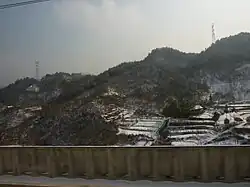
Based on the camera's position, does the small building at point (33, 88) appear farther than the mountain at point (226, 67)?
Yes

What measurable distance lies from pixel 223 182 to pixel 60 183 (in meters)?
2.74

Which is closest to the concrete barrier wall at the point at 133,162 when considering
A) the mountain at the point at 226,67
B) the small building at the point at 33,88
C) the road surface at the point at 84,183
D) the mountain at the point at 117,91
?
the road surface at the point at 84,183

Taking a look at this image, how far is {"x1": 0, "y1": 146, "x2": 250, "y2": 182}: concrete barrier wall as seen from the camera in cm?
540

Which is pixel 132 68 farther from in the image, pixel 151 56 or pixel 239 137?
pixel 239 137

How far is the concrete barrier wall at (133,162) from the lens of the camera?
17.7ft

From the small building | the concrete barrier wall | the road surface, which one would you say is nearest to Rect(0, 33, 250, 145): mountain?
the small building

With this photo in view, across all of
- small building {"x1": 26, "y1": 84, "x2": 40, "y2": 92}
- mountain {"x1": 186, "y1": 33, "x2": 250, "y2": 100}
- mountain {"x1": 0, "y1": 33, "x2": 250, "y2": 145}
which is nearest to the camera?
mountain {"x1": 0, "y1": 33, "x2": 250, "y2": 145}

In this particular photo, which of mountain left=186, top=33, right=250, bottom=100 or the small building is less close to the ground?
mountain left=186, top=33, right=250, bottom=100

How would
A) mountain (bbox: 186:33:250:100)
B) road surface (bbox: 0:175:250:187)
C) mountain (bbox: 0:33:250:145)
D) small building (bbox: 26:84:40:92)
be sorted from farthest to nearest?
small building (bbox: 26:84:40:92) < mountain (bbox: 186:33:250:100) < mountain (bbox: 0:33:250:145) < road surface (bbox: 0:175:250:187)

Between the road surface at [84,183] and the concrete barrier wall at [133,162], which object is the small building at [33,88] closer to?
the concrete barrier wall at [133,162]

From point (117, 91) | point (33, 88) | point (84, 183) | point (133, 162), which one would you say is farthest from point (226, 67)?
point (84, 183)

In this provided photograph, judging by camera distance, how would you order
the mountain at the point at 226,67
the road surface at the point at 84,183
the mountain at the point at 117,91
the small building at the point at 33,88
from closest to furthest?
the road surface at the point at 84,183, the mountain at the point at 117,91, the mountain at the point at 226,67, the small building at the point at 33,88

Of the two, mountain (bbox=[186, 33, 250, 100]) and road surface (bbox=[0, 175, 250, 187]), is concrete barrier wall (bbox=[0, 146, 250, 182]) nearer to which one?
road surface (bbox=[0, 175, 250, 187])

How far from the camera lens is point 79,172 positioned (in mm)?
6277
